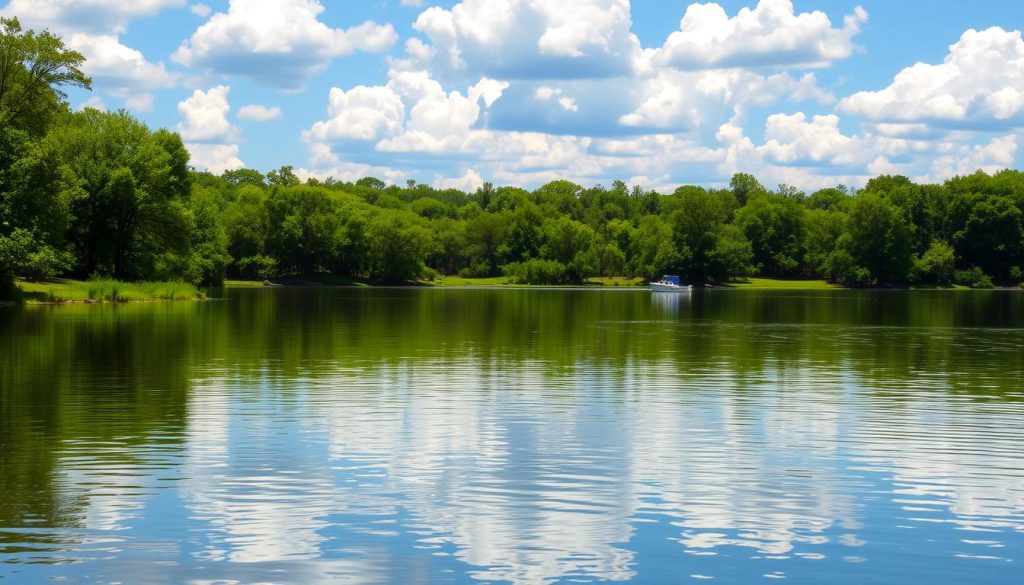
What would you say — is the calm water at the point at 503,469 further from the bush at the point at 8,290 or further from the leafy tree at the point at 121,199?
the leafy tree at the point at 121,199

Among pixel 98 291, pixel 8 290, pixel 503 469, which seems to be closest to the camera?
pixel 503 469

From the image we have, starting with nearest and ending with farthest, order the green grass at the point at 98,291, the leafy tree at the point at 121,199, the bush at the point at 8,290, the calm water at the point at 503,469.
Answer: the calm water at the point at 503,469, the bush at the point at 8,290, the green grass at the point at 98,291, the leafy tree at the point at 121,199

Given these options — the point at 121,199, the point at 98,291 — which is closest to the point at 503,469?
the point at 98,291

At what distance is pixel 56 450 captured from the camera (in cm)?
2427

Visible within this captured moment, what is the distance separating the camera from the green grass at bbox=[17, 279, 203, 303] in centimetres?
9906

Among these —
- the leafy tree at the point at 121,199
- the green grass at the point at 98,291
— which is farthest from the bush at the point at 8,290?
the leafy tree at the point at 121,199

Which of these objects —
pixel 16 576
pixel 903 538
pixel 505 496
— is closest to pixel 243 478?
pixel 505 496

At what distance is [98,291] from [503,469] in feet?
300

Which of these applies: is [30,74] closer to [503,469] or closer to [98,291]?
[98,291]

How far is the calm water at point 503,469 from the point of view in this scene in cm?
1606

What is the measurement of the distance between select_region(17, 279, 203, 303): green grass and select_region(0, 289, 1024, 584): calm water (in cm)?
5233

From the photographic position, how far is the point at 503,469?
22.8 m

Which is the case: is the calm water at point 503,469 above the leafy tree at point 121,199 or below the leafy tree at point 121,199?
below

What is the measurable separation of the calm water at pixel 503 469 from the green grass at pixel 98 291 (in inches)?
2060
